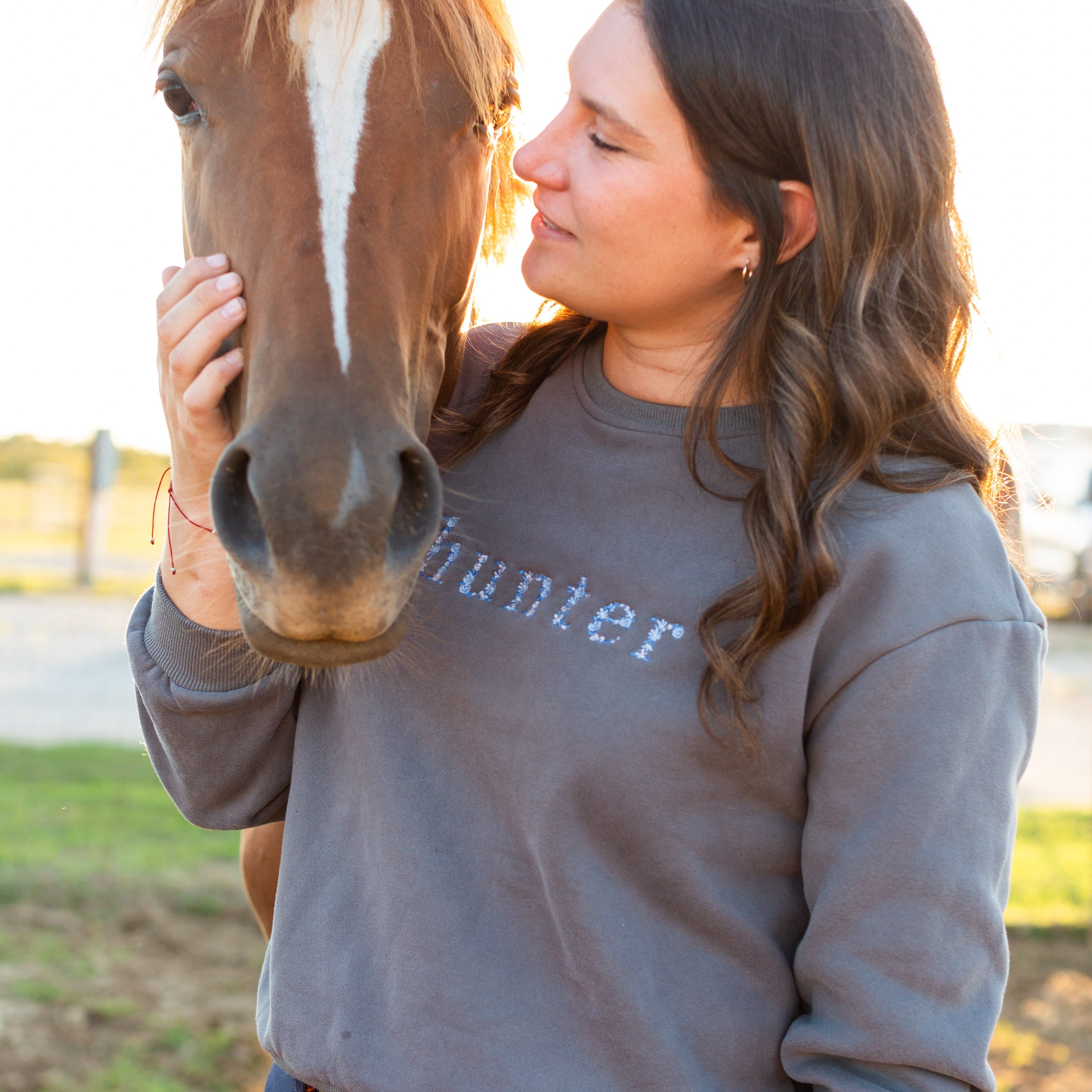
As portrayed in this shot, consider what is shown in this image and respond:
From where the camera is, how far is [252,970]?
12.4ft

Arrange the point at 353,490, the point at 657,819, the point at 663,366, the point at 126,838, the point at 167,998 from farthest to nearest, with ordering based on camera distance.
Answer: the point at 126,838 < the point at 167,998 < the point at 663,366 < the point at 657,819 < the point at 353,490

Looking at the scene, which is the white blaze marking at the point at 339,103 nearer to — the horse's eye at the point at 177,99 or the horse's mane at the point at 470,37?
the horse's mane at the point at 470,37

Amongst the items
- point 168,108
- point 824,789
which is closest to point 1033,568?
point 824,789

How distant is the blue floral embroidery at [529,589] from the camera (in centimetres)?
132

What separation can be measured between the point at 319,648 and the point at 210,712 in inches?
14.0

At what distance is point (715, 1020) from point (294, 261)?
1025 mm

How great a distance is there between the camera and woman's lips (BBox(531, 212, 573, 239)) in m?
1.40

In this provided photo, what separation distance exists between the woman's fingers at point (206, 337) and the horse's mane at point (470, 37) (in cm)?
35

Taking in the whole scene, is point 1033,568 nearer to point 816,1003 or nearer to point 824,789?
point 824,789

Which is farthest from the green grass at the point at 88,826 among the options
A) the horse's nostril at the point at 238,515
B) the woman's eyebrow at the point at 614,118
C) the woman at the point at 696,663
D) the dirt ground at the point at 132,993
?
the woman's eyebrow at the point at 614,118

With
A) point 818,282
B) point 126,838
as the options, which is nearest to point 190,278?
point 818,282

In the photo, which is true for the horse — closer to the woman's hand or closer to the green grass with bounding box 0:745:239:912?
the woman's hand

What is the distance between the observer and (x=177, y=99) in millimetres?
1531

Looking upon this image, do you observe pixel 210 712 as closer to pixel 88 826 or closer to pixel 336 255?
pixel 336 255
